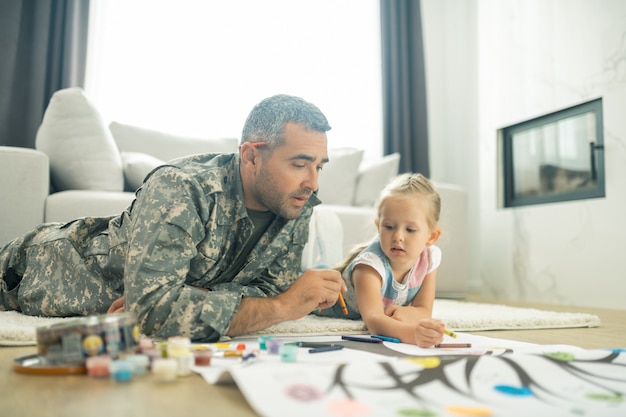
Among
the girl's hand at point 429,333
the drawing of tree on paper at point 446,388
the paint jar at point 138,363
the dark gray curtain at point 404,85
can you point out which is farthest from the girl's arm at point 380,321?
the dark gray curtain at point 404,85

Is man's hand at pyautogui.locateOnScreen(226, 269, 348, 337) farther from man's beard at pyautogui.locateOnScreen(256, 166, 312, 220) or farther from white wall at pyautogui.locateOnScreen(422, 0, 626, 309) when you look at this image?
white wall at pyautogui.locateOnScreen(422, 0, 626, 309)

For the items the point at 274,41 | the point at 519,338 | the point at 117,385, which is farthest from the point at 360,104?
the point at 117,385

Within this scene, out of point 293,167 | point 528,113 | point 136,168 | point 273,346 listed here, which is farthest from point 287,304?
point 528,113

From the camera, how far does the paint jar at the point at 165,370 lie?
0.93 m

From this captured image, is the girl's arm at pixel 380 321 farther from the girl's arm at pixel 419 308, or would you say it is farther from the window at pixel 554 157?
the window at pixel 554 157

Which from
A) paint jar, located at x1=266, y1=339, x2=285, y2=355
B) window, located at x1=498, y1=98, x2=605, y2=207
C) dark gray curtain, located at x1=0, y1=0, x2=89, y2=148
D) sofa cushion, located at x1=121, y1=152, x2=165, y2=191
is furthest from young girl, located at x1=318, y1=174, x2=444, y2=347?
dark gray curtain, located at x1=0, y1=0, x2=89, y2=148

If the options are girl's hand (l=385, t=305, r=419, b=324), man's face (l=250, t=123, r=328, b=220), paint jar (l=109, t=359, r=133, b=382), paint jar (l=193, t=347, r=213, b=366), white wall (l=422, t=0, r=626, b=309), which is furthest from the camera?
white wall (l=422, t=0, r=626, b=309)

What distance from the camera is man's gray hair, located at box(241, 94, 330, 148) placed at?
1.46m

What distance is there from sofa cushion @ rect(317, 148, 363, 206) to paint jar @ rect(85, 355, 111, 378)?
2417mm

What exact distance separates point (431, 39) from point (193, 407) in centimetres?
436

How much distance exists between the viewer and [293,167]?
4.78ft

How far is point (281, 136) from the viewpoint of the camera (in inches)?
57.3

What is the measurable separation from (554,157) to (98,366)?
3034 millimetres

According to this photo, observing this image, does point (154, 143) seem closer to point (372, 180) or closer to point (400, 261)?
point (372, 180)
